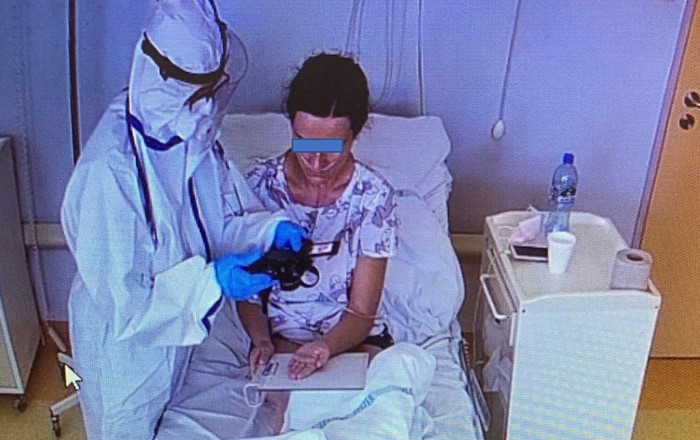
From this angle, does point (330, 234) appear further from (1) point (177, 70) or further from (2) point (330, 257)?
(1) point (177, 70)

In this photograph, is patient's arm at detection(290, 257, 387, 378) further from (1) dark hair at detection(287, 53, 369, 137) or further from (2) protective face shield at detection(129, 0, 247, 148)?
(2) protective face shield at detection(129, 0, 247, 148)

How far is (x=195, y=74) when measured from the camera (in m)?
1.62

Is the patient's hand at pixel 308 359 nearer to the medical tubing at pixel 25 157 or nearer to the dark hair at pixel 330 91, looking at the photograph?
the dark hair at pixel 330 91

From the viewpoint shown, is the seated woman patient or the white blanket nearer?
the white blanket

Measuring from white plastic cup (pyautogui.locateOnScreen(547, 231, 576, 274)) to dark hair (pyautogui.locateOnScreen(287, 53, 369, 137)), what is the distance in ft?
1.77

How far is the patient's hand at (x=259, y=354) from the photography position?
195cm

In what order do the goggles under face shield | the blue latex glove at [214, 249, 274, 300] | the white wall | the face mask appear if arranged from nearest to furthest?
the goggles under face shield → the blue latex glove at [214, 249, 274, 300] → the face mask → the white wall

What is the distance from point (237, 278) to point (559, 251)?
0.77 m

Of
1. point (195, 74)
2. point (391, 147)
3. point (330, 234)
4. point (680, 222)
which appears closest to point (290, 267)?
point (330, 234)

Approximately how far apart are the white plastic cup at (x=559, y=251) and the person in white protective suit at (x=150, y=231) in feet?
2.10

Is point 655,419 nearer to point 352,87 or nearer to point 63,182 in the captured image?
point 352,87

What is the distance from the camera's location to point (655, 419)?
2.56m

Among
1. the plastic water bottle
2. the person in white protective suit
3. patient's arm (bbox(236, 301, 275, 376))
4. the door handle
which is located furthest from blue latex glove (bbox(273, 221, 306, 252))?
the plastic water bottle

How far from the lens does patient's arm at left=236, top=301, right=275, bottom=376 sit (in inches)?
77.7
